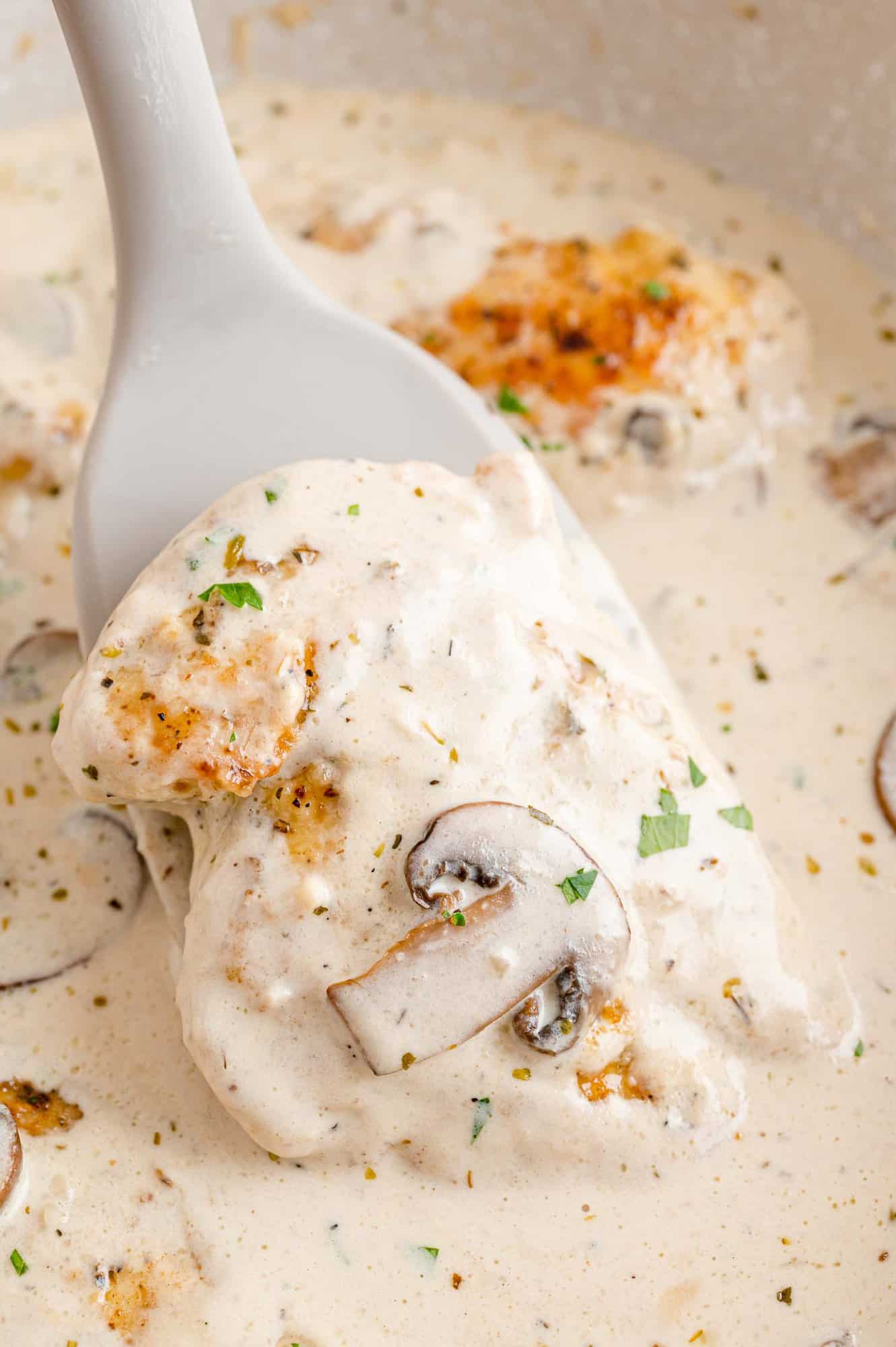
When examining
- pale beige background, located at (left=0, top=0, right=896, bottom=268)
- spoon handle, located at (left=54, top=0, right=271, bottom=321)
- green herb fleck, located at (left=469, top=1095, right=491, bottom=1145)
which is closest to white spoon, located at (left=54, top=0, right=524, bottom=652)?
spoon handle, located at (left=54, top=0, right=271, bottom=321)

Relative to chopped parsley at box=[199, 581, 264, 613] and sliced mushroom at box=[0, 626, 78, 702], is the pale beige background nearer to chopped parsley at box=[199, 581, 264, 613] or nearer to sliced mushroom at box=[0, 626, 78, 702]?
sliced mushroom at box=[0, 626, 78, 702]

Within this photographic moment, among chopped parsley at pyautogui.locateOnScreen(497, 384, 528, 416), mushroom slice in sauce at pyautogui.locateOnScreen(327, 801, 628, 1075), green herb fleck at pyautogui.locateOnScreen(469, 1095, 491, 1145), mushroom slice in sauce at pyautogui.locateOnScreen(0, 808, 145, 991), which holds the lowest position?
mushroom slice in sauce at pyautogui.locateOnScreen(0, 808, 145, 991)

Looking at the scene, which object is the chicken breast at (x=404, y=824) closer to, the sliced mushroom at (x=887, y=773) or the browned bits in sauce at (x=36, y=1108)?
the browned bits in sauce at (x=36, y=1108)

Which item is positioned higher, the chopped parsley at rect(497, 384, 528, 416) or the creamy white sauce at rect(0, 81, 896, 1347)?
the chopped parsley at rect(497, 384, 528, 416)

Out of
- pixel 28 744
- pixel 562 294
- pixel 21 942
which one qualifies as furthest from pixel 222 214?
pixel 21 942

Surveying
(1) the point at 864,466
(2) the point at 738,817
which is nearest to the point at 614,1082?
(2) the point at 738,817

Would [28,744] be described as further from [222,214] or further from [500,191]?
[500,191]
